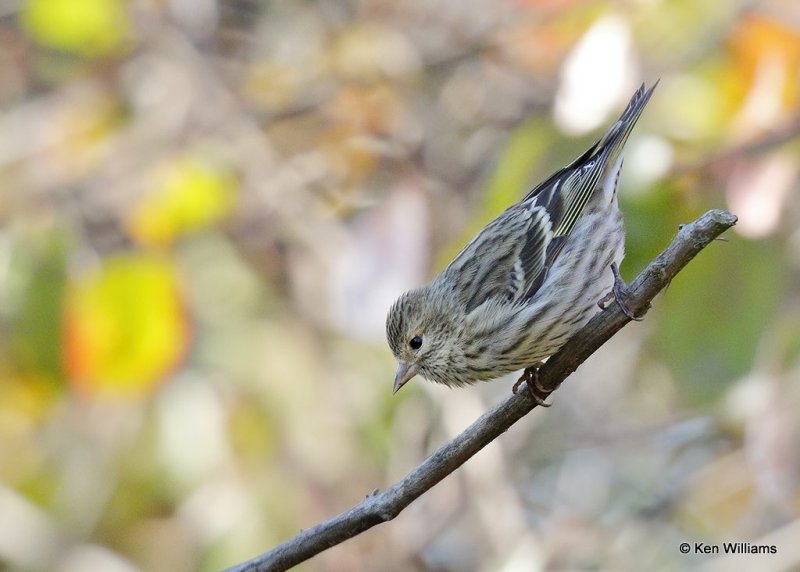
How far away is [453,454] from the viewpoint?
2348mm

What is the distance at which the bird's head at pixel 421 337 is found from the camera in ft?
11.4

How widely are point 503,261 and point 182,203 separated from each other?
5.38 ft

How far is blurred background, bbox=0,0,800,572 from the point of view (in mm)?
3438

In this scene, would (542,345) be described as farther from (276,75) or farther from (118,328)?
(276,75)

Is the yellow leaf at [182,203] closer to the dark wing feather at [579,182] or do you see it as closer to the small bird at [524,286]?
the small bird at [524,286]

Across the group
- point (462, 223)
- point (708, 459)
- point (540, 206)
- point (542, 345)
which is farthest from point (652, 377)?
point (542, 345)

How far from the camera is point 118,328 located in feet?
13.1

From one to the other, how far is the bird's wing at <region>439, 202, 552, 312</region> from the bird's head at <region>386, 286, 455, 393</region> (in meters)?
0.09

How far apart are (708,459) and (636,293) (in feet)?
11.6

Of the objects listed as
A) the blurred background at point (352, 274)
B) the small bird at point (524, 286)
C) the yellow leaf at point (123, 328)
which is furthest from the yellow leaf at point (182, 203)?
the small bird at point (524, 286)

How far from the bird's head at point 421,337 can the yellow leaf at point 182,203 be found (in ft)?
4.47

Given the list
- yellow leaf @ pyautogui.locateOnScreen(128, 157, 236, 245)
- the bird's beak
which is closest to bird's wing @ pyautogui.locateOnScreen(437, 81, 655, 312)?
the bird's beak

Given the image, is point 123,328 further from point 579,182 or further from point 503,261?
point 579,182

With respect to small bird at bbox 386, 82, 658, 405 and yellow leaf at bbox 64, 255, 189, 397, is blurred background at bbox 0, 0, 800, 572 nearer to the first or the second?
yellow leaf at bbox 64, 255, 189, 397
